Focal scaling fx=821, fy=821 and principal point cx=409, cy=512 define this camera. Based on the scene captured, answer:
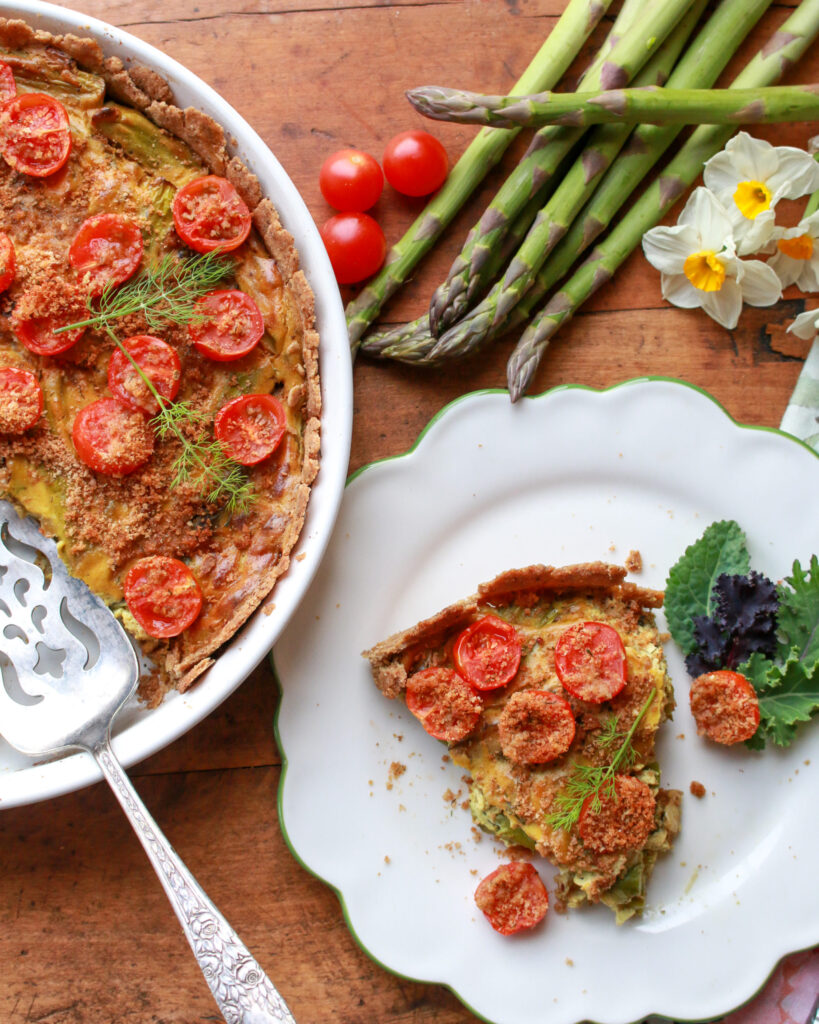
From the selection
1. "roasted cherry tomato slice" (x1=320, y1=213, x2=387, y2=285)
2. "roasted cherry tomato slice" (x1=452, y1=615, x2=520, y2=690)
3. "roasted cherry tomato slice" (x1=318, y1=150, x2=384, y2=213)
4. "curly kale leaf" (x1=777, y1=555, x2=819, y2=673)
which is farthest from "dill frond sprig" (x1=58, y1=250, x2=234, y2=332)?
"curly kale leaf" (x1=777, y1=555, x2=819, y2=673)

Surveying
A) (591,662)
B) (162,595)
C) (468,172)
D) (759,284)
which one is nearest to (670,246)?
(759,284)

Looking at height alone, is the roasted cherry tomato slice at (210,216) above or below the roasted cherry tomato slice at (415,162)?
above

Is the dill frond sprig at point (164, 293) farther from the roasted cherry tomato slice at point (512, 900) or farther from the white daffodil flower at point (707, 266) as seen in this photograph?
the roasted cherry tomato slice at point (512, 900)

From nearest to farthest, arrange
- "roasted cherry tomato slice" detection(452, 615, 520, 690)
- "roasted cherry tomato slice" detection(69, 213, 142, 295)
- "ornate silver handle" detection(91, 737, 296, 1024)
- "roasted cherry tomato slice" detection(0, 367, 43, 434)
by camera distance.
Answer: "ornate silver handle" detection(91, 737, 296, 1024)
"roasted cherry tomato slice" detection(0, 367, 43, 434)
"roasted cherry tomato slice" detection(69, 213, 142, 295)
"roasted cherry tomato slice" detection(452, 615, 520, 690)

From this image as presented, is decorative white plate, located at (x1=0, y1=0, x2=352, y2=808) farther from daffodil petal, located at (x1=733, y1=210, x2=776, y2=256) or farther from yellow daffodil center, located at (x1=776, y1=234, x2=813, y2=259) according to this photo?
yellow daffodil center, located at (x1=776, y1=234, x2=813, y2=259)

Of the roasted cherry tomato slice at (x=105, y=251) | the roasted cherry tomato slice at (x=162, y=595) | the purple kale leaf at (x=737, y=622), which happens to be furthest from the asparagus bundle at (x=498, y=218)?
the purple kale leaf at (x=737, y=622)

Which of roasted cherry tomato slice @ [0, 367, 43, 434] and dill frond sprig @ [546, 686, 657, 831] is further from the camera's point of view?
dill frond sprig @ [546, 686, 657, 831]

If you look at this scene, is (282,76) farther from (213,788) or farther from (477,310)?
(213,788)
